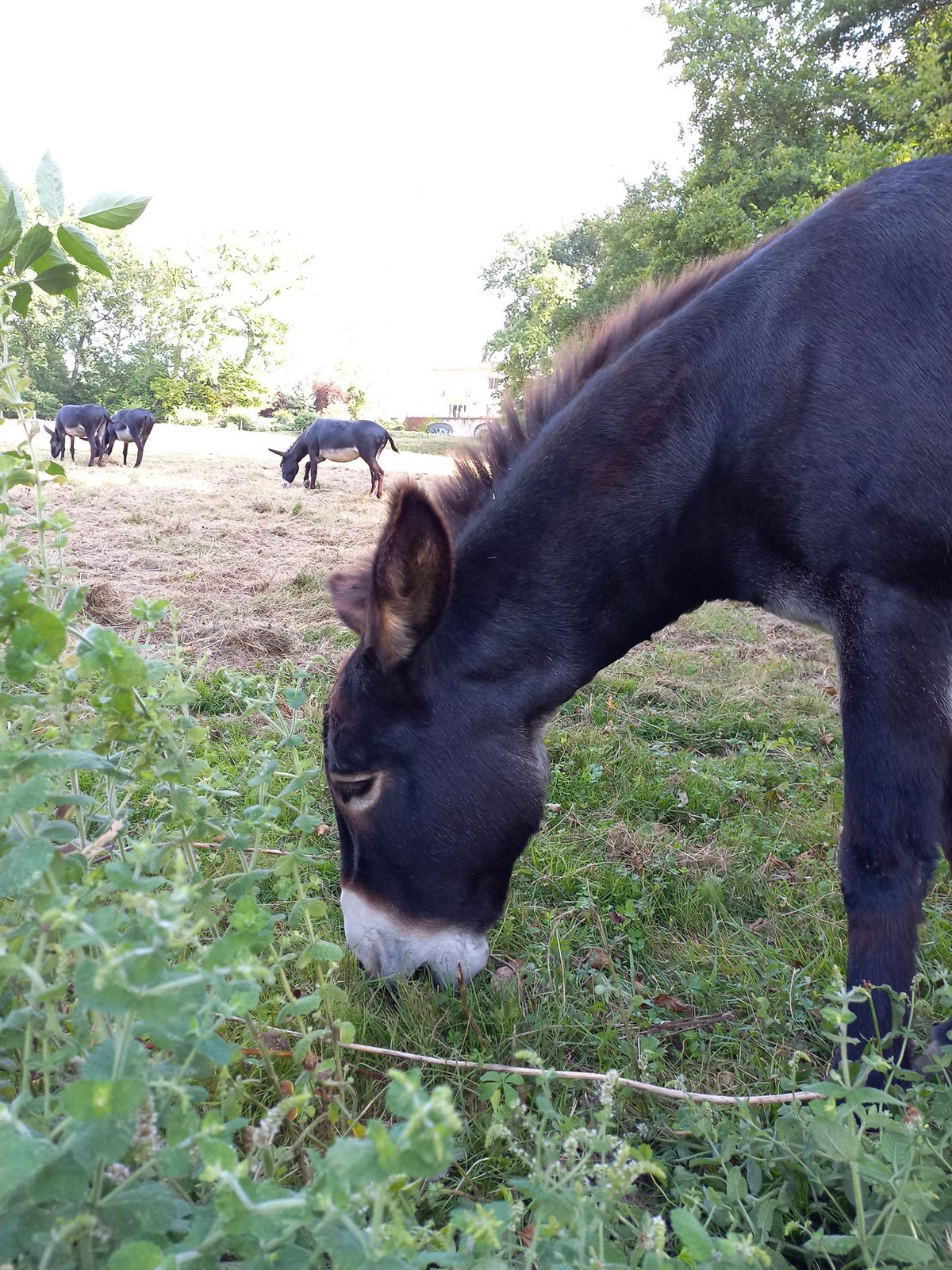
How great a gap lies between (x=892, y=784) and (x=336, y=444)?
61.7ft

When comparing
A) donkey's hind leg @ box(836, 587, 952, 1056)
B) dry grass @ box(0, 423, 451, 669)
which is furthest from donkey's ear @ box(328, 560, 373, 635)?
donkey's hind leg @ box(836, 587, 952, 1056)

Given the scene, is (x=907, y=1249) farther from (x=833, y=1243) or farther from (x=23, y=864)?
(x=23, y=864)

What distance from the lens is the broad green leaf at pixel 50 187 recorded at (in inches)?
51.4

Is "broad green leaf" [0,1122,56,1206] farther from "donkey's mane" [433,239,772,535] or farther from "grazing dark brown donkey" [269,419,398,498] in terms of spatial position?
"grazing dark brown donkey" [269,419,398,498]

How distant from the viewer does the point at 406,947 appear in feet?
6.82

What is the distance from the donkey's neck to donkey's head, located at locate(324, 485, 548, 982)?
0.33 feet

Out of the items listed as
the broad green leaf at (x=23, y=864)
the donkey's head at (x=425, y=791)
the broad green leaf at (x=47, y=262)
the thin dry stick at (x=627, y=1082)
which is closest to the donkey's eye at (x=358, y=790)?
the donkey's head at (x=425, y=791)

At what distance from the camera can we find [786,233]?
2205mm

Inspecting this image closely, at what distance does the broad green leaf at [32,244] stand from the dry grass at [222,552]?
169cm

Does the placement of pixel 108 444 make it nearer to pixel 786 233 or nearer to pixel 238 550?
pixel 238 550

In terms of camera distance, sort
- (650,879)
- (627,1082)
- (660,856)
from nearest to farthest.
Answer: (627,1082)
(650,879)
(660,856)

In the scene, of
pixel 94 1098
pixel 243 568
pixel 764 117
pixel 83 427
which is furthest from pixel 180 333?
pixel 94 1098

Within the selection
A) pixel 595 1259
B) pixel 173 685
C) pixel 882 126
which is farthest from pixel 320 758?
pixel 882 126

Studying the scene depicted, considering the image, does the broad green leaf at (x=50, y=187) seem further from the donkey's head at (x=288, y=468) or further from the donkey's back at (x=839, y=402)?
the donkey's head at (x=288, y=468)
